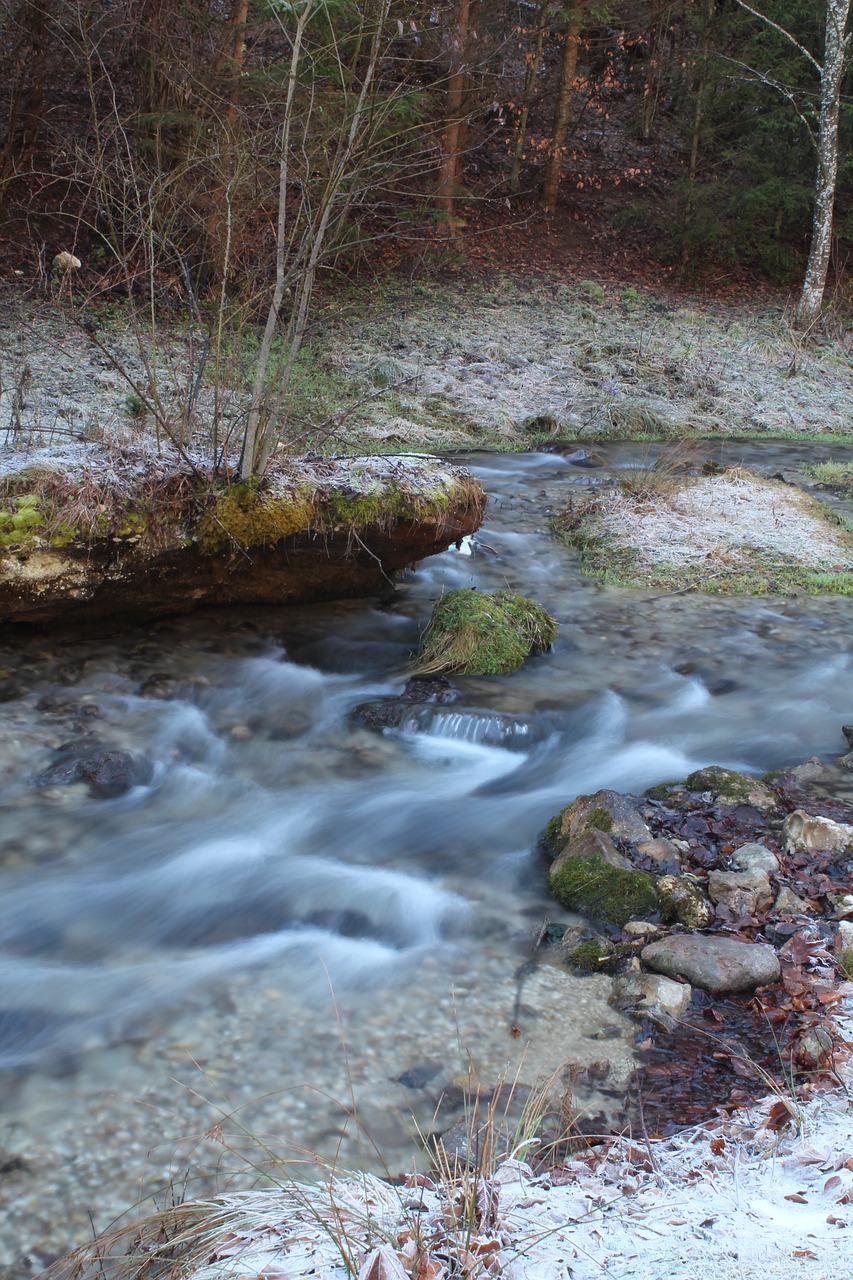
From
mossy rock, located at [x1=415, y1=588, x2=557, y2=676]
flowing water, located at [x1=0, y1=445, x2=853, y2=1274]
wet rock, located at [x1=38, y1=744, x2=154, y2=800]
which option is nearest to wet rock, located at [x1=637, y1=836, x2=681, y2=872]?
flowing water, located at [x1=0, y1=445, x2=853, y2=1274]

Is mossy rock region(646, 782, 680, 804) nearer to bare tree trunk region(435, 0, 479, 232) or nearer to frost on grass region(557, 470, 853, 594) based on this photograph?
frost on grass region(557, 470, 853, 594)

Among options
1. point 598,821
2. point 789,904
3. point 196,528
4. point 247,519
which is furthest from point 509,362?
point 789,904

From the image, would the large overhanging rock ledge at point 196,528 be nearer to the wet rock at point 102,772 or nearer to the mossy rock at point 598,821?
the wet rock at point 102,772

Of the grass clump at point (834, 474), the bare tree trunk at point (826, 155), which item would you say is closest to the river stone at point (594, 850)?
the grass clump at point (834, 474)

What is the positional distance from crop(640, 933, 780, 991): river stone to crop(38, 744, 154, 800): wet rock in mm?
2972

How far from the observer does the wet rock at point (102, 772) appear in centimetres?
533

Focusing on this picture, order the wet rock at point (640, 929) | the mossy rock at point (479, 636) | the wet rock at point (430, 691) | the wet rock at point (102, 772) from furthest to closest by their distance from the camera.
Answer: the mossy rock at point (479, 636) → the wet rock at point (430, 691) → the wet rock at point (102, 772) → the wet rock at point (640, 929)

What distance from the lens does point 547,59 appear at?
81.4ft

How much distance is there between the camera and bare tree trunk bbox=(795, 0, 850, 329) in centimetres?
1589

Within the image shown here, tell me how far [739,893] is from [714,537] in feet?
19.3

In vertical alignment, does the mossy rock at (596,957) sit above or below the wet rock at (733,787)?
below

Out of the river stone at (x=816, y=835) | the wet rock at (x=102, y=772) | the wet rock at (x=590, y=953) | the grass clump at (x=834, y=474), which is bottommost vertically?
the wet rock at (x=102, y=772)

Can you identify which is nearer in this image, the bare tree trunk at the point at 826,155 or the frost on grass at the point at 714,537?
the frost on grass at the point at 714,537

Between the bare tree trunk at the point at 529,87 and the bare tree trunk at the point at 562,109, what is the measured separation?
511 millimetres
